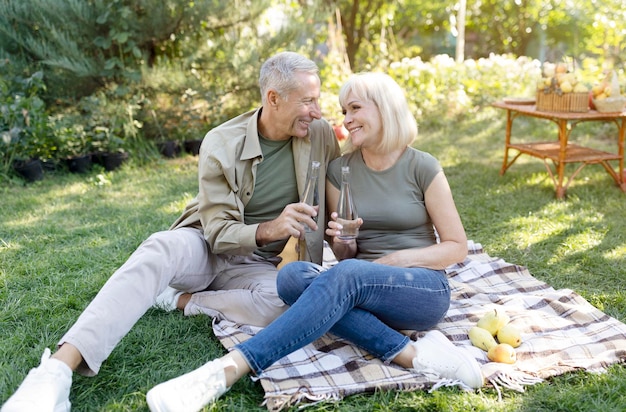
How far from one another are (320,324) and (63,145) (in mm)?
4818

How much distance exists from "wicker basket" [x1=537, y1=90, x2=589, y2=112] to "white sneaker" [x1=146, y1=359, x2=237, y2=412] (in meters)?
4.03

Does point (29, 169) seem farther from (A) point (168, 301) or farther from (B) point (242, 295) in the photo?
(B) point (242, 295)

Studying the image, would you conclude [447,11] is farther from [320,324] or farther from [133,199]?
[320,324]

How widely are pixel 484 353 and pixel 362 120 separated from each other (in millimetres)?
1142

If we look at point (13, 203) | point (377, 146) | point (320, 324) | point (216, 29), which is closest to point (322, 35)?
point (216, 29)

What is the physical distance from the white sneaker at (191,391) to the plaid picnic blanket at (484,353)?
0.20 m

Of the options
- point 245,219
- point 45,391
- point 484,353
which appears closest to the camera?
point 45,391

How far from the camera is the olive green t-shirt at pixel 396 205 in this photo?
9.78 feet

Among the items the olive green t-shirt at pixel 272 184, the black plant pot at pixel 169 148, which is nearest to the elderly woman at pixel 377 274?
the olive green t-shirt at pixel 272 184

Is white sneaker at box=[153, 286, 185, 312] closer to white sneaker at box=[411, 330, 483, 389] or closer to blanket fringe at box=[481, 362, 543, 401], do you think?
white sneaker at box=[411, 330, 483, 389]

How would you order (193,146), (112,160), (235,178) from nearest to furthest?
1. (235,178)
2. (112,160)
3. (193,146)

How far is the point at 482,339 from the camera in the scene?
2.88 meters

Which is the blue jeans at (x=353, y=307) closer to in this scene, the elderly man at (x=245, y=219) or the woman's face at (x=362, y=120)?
the elderly man at (x=245, y=219)

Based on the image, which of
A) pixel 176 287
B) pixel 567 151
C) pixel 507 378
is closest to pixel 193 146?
pixel 567 151
